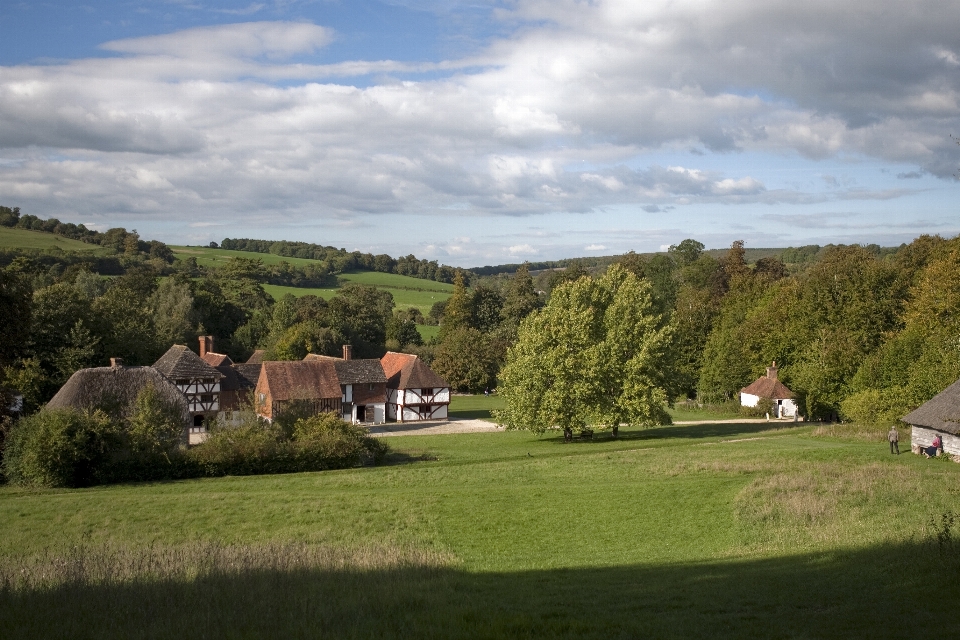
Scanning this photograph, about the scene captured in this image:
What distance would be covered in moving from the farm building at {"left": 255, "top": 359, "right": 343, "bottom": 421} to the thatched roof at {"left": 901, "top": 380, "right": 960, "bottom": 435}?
32.1 m

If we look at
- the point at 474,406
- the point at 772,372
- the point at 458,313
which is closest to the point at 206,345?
the point at 474,406

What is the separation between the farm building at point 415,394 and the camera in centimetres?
5662

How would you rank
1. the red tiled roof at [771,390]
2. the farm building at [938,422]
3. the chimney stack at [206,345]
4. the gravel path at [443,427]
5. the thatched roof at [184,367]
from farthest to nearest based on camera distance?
the chimney stack at [206,345] → the red tiled roof at [771,390] → the thatched roof at [184,367] → the gravel path at [443,427] → the farm building at [938,422]

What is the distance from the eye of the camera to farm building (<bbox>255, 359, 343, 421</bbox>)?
1946 inches

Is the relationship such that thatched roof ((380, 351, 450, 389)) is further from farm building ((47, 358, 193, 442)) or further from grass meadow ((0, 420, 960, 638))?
grass meadow ((0, 420, 960, 638))

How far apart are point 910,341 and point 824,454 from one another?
16803 millimetres

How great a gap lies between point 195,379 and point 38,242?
66.0m

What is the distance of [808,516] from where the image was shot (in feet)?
63.0

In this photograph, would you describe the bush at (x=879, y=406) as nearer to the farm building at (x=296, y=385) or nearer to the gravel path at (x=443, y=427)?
the gravel path at (x=443, y=427)

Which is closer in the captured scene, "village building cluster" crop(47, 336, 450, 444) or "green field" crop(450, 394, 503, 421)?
"village building cluster" crop(47, 336, 450, 444)

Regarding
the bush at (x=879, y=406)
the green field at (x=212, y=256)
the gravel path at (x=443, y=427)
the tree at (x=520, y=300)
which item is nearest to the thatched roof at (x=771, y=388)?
the gravel path at (x=443, y=427)

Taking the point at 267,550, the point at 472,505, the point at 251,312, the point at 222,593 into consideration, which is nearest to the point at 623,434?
the point at 472,505

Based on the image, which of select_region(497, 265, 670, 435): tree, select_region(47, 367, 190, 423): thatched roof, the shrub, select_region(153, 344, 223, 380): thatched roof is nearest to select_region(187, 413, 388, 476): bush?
the shrub

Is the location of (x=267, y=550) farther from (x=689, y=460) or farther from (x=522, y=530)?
(x=689, y=460)
